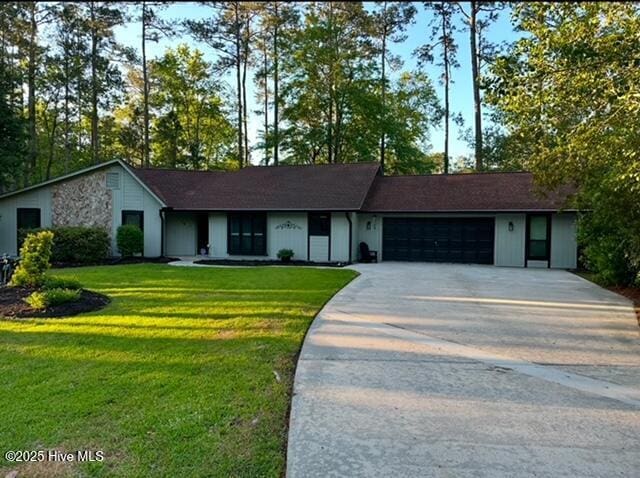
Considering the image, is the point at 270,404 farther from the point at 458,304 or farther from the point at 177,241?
the point at 177,241

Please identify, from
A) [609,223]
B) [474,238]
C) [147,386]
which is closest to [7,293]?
[147,386]

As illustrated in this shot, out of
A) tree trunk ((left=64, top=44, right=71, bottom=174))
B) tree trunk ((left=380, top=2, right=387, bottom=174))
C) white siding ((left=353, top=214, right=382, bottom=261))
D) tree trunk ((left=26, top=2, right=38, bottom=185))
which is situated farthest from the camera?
tree trunk ((left=380, top=2, right=387, bottom=174))

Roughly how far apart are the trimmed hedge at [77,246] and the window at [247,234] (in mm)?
4852

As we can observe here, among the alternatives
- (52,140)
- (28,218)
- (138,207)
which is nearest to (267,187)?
(138,207)

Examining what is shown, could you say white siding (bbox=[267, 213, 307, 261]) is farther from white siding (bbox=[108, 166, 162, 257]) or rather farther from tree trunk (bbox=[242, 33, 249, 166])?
tree trunk (bbox=[242, 33, 249, 166])

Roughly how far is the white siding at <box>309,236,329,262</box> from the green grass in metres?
8.71

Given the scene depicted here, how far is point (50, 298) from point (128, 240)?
9475 millimetres

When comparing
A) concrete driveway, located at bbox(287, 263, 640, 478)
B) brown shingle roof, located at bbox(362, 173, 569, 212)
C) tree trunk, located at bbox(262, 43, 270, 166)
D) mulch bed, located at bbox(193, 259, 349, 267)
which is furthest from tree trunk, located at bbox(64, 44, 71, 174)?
concrete driveway, located at bbox(287, 263, 640, 478)

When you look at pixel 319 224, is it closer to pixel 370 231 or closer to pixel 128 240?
pixel 370 231

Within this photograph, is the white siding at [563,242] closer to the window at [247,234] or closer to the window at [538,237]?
the window at [538,237]

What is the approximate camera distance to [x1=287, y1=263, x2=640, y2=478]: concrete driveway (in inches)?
111

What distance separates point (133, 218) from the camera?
1708cm

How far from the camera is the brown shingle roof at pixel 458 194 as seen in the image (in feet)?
51.3

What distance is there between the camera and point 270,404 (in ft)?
11.8
